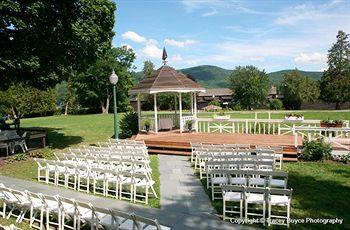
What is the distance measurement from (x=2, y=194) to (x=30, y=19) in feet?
33.0

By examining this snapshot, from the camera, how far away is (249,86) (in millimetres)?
71125

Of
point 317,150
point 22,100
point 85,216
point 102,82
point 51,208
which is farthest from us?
point 102,82

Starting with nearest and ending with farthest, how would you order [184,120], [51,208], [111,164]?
[51,208]
[111,164]
[184,120]

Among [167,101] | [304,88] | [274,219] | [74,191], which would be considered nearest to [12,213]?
[74,191]

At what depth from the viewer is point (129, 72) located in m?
64.2

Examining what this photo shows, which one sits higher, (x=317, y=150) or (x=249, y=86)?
(x=249, y=86)

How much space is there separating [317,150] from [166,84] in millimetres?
9437

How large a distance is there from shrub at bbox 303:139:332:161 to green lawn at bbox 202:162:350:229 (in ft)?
1.49

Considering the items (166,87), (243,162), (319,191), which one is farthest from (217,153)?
(166,87)

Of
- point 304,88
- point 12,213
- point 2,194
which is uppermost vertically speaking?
point 304,88

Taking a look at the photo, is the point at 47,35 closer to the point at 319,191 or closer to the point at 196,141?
the point at 196,141

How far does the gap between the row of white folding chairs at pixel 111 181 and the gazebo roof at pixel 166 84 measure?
9.01 m

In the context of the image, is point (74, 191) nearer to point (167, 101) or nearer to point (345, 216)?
point (345, 216)

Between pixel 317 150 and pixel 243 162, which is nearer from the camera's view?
pixel 243 162
